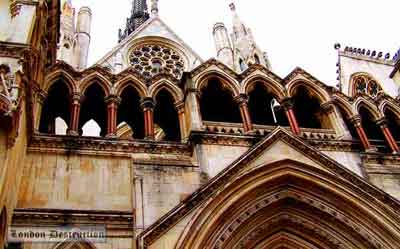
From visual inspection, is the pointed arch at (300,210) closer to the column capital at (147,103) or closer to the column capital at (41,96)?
the column capital at (147,103)

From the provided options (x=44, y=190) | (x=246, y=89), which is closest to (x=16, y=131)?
(x=44, y=190)

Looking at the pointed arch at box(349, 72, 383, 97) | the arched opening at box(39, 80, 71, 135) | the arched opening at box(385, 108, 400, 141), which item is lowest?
the arched opening at box(385, 108, 400, 141)

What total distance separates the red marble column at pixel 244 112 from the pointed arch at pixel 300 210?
59.2 inches

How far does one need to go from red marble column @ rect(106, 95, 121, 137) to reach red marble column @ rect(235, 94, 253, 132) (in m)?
3.19

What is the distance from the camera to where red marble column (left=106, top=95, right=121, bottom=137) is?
35.5 ft

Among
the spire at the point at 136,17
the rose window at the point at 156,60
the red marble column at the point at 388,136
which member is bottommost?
the red marble column at the point at 388,136

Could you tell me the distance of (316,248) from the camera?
10.3 metres

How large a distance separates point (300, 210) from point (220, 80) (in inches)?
166

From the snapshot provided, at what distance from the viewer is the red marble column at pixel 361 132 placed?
1193 centimetres

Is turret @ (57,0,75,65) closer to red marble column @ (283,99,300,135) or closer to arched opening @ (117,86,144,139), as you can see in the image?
arched opening @ (117,86,144,139)

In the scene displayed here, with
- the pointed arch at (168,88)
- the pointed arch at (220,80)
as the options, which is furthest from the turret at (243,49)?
the pointed arch at (168,88)

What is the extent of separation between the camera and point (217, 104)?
516 inches

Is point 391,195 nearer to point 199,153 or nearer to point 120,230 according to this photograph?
point 199,153

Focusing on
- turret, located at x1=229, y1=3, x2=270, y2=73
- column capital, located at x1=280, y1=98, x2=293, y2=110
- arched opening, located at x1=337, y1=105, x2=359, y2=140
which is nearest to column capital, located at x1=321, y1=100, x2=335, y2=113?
arched opening, located at x1=337, y1=105, x2=359, y2=140
